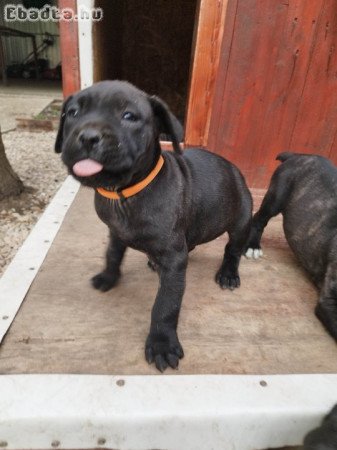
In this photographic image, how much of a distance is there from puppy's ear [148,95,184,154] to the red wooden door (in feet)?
6.26

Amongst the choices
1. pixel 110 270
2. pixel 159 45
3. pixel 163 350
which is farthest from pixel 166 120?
pixel 159 45

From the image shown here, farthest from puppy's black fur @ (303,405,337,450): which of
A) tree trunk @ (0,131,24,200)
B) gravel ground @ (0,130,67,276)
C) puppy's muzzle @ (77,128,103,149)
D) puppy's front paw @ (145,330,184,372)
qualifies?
tree trunk @ (0,131,24,200)

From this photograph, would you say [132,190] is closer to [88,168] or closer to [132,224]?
[132,224]

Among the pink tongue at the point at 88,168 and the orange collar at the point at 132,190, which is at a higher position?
the pink tongue at the point at 88,168

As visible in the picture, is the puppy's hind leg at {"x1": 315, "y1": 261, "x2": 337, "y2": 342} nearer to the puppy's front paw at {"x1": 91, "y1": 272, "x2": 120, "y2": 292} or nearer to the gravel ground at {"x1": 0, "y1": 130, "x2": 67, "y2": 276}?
the puppy's front paw at {"x1": 91, "y1": 272, "x2": 120, "y2": 292}

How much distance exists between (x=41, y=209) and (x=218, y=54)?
2.89 metres

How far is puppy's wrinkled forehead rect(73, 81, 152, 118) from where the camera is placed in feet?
5.54

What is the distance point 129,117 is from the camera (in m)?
1.72

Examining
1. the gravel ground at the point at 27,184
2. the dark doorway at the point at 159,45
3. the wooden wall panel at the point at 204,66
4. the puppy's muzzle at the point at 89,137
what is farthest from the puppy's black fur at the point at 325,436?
the dark doorway at the point at 159,45

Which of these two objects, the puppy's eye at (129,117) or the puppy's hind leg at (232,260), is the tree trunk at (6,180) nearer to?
the puppy's hind leg at (232,260)

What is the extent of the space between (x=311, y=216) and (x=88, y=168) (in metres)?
1.95

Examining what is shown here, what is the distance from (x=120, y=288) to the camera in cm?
254

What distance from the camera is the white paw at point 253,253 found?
3103 millimetres

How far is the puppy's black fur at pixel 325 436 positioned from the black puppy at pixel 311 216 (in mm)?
647
